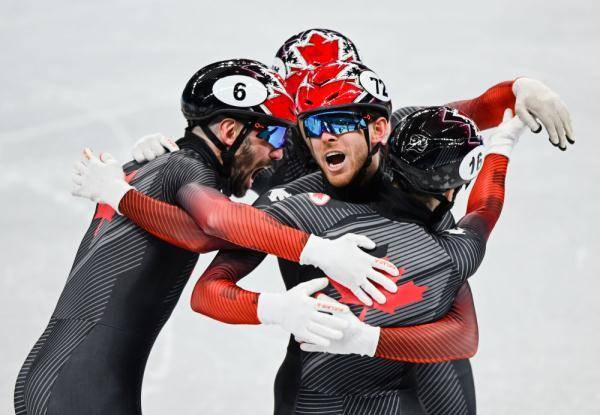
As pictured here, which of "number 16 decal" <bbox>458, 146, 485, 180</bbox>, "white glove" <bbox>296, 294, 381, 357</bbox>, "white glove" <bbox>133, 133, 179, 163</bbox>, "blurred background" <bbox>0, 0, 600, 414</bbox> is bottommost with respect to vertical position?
"blurred background" <bbox>0, 0, 600, 414</bbox>

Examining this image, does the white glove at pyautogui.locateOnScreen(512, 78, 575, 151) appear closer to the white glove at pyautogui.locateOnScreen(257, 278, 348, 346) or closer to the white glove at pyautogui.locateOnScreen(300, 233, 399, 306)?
the white glove at pyautogui.locateOnScreen(300, 233, 399, 306)

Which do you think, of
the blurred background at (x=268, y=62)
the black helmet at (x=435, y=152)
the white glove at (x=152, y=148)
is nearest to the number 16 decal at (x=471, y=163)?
the black helmet at (x=435, y=152)

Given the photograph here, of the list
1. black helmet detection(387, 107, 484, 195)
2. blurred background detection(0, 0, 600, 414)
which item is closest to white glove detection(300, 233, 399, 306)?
black helmet detection(387, 107, 484, 195)

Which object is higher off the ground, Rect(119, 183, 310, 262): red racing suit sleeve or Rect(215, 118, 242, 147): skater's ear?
Rect(215, 118, 242, 147): skater's ear

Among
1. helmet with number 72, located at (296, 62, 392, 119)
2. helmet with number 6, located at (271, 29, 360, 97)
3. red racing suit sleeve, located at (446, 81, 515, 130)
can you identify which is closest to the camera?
helmet with number 72, located at (296, 62, 392, 119)

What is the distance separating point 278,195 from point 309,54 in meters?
1.04

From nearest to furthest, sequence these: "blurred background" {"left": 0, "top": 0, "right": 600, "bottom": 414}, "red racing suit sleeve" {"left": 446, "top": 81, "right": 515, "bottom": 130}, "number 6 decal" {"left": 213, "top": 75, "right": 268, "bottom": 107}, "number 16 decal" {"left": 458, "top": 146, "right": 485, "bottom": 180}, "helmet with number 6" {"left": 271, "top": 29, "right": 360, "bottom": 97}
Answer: "number 16 decal" {"left": 458, "top": 146, "right": 485, "bottom": 180} < "number 6 decal" {"left": 213, "top": 75, "right": 268, "bottom": 107} < "red racing suit sleeve" {"left": 446, "top": 81, "right": 515, "bottom": 130} < "helmet with number 6" {"left": 271, "top": 29, "right": 360, "bottom": 97} < "blurred background" {"left": 0, "top": 0, "right": 600, "bottom": 414}

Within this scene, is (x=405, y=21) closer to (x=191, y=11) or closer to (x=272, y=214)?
(x=191, y=11)

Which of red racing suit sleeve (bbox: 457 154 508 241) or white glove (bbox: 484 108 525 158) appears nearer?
red racing suit sleeve (bbox: 457 154 508 241)

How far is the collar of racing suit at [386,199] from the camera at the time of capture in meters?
3.70

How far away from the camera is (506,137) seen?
4.36 m

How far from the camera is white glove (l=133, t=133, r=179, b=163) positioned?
14.3ft

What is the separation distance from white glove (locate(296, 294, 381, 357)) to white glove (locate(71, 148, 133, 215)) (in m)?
1.00

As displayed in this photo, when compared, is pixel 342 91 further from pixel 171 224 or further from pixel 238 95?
pixel 171 224
